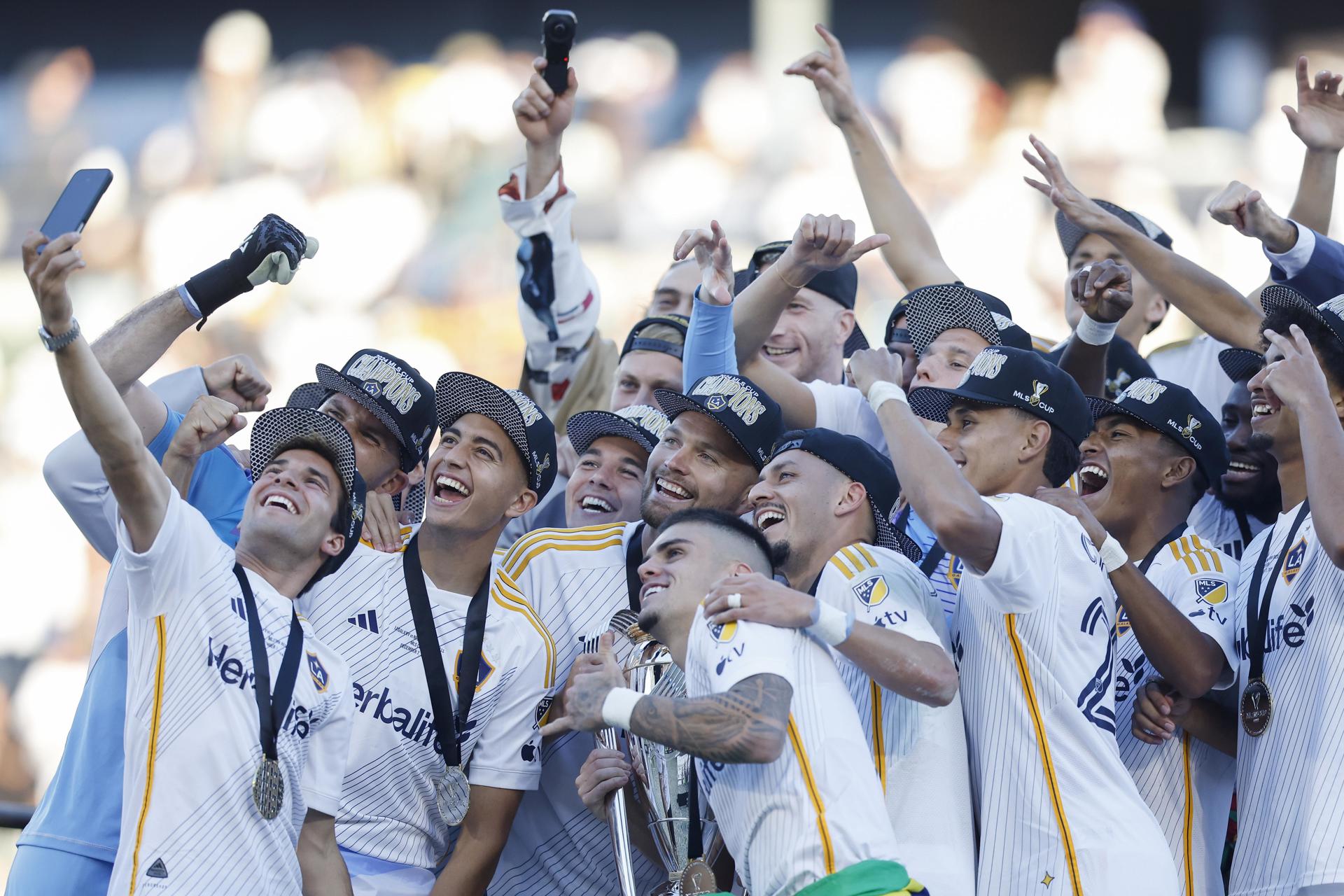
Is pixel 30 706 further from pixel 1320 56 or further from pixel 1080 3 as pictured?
pixel 1320 56

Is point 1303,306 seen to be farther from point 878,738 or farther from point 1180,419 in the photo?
point 878,738

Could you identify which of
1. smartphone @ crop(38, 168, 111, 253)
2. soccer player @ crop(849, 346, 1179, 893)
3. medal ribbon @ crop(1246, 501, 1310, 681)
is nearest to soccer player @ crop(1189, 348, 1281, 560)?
medal ribbon @ crop(1246, 501, 1310, 681)

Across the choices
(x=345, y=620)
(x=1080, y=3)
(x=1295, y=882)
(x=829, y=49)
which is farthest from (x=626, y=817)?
(x=1080, y=3)

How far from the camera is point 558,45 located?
6.11m

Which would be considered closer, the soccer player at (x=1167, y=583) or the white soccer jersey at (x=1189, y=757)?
the soccer player at (x=1167, y=583)

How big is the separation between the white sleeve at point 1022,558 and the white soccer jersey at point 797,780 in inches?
19.2

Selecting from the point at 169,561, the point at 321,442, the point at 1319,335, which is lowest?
the point at 169,561

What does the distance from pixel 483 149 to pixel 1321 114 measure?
11144mm

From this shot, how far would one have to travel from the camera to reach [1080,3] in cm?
1561

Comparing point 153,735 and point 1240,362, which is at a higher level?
point 1240,362

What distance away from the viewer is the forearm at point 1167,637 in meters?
4.69

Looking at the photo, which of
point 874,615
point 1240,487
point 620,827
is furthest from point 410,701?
point 1240,487

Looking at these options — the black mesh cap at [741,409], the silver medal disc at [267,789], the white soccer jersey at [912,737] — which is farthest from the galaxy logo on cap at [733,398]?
the silver medal disc at [267,789]

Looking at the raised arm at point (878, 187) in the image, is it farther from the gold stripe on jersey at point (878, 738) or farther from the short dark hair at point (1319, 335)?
the gold stripe on jersey at point (878, 738)
